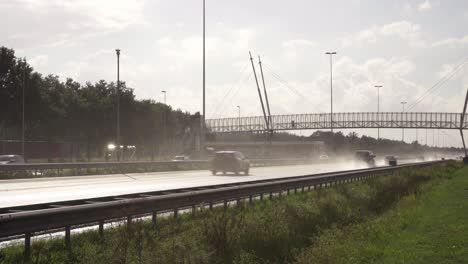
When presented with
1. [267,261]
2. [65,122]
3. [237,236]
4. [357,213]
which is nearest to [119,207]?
[237,236]

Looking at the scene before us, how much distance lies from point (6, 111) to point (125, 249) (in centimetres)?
6139

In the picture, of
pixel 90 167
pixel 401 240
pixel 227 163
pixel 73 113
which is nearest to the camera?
pixel 401 240

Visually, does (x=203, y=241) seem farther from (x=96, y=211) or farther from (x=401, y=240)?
(x=401, y=240)

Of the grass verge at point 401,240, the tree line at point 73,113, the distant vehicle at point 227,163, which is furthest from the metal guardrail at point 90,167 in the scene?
the grass verge at point 401,240

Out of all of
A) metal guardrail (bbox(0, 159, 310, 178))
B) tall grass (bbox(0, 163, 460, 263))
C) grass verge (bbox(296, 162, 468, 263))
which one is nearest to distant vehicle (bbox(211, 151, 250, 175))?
metal guardrail (bbox(0, 159, 310, 178))

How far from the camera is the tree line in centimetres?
6634

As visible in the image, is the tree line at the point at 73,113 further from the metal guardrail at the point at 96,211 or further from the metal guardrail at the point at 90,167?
the metal guardrail at the point at 96,211

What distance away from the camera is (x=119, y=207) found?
35.8ft

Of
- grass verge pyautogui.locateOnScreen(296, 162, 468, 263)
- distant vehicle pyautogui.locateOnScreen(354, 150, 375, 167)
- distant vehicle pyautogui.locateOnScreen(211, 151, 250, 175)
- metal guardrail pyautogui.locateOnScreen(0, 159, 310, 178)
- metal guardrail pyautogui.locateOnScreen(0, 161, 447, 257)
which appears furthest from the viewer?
distant vehicle pyautogui.locateOnScreen(354, 150, 375, 167)

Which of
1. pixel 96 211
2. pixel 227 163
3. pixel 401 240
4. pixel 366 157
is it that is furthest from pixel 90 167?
pixel 366 157

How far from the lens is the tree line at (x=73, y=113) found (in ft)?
218

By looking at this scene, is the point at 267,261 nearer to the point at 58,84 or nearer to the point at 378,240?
the point at 378,240

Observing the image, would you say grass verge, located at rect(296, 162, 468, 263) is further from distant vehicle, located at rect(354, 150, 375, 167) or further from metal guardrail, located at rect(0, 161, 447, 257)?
distant vehicle, located at rect(354, 150, 375, 167)

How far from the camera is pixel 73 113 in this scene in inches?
3356
